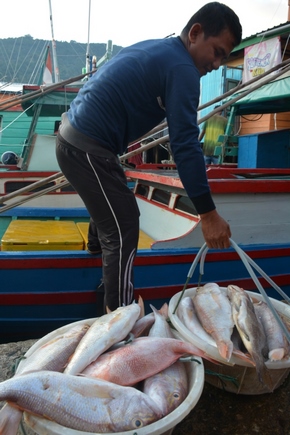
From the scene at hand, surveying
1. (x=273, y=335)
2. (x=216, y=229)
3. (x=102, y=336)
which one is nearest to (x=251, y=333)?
(x=273, y=335)

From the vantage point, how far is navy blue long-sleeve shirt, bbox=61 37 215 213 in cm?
195

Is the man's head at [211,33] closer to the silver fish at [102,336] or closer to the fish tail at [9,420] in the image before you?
the silver fish at [102,336]

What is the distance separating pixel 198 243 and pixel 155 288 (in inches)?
26.1

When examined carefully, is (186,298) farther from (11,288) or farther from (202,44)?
(11,288)

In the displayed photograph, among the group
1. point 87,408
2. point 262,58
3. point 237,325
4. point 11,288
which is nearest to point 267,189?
point 237,325

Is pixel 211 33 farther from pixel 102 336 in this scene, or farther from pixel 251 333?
pixel 102 336

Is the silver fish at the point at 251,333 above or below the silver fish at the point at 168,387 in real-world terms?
above

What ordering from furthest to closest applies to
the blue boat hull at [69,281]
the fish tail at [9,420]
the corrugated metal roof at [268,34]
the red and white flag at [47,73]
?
1. the red and white flag at [47,73]
2. the corrugated metal roof at [268,34]
3. the blue boat hull at [69,281]
4. the fish tail at [9,420]

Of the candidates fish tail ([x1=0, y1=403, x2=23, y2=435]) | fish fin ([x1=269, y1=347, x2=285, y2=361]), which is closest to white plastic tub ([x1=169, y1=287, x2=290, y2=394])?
fish fin ([x1=269, y1=347, x2=285, y2=361])

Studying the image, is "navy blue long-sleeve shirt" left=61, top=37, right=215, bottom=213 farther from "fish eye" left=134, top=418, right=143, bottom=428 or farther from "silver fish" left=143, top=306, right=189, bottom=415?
"fish eye" left=134, top=418, right=143, bottom=428

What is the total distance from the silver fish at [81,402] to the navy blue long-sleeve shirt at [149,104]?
1.05m

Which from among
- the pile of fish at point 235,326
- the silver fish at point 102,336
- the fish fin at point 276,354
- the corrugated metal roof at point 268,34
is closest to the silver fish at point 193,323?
the pile of fish at point 235,326

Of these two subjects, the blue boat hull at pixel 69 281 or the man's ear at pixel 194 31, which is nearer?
the man's ear at pixel 194 31

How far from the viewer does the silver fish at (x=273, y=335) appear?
163 centimetres
